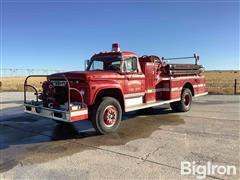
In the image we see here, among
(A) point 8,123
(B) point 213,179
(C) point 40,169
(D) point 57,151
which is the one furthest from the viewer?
(A) point 8,123

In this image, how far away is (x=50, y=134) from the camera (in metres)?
6.06

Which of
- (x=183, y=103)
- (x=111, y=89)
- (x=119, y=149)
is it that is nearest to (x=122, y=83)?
(x=111, y=89)

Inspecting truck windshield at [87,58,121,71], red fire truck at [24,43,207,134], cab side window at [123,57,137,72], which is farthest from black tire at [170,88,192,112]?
truck windshield at [87,58,121,71]

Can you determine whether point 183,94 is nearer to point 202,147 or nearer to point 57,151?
point 202,147

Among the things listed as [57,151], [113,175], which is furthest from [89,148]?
[113,175]

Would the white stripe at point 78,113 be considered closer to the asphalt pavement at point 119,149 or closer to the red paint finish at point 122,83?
the red paint finish at point 122,83

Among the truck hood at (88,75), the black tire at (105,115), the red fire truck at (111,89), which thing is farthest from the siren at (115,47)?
the black tire at (105,115)

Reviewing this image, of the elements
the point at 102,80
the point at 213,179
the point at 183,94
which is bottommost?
the point at 213,179

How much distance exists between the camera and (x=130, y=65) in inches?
274

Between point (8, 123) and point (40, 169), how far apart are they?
178 inches

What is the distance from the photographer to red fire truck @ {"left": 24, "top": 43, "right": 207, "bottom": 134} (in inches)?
217

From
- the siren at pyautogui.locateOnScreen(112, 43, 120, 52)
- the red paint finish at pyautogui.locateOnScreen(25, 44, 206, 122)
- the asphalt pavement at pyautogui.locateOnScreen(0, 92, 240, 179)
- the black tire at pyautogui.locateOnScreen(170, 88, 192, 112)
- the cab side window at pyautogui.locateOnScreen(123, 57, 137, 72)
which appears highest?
the siren at pyautogui.locateOnScreen(112, 43, 120, 52)

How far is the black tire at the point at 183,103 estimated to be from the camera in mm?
8924

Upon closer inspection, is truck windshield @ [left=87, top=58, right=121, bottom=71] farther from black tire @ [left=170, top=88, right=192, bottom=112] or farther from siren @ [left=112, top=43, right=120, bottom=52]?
black tire @ [left=170, top=88, right=192, bottom=112]
